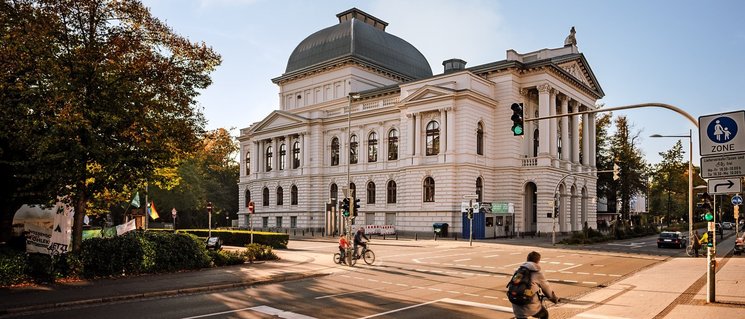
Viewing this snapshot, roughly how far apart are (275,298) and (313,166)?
5289 cm

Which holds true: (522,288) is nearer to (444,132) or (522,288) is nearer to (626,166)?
(444,132)

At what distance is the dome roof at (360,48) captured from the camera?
71.1 m

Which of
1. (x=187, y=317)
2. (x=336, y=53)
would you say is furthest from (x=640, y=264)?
(x=336, y=53)

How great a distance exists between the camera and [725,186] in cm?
1407

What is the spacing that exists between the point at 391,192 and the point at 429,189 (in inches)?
263

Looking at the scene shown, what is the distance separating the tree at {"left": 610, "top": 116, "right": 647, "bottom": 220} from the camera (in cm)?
7094

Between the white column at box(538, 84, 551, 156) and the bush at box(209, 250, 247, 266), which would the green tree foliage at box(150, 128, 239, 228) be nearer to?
the white column at box(538, 84, 551, 156)

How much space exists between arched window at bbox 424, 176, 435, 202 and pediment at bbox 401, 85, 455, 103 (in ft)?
26.3

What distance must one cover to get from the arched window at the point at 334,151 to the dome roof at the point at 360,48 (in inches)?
410

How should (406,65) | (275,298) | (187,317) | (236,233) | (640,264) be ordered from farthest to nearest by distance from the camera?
(406,65), (236,233), (640,264), (275,298), (187,317)

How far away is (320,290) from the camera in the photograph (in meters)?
17.8

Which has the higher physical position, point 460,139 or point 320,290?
point 460,139

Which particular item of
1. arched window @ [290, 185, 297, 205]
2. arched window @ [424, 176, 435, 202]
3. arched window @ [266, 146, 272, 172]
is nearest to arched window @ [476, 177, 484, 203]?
arched window @ [424, 176, 435, 202]

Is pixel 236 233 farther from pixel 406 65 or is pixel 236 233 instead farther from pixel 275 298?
pixel 406 65
